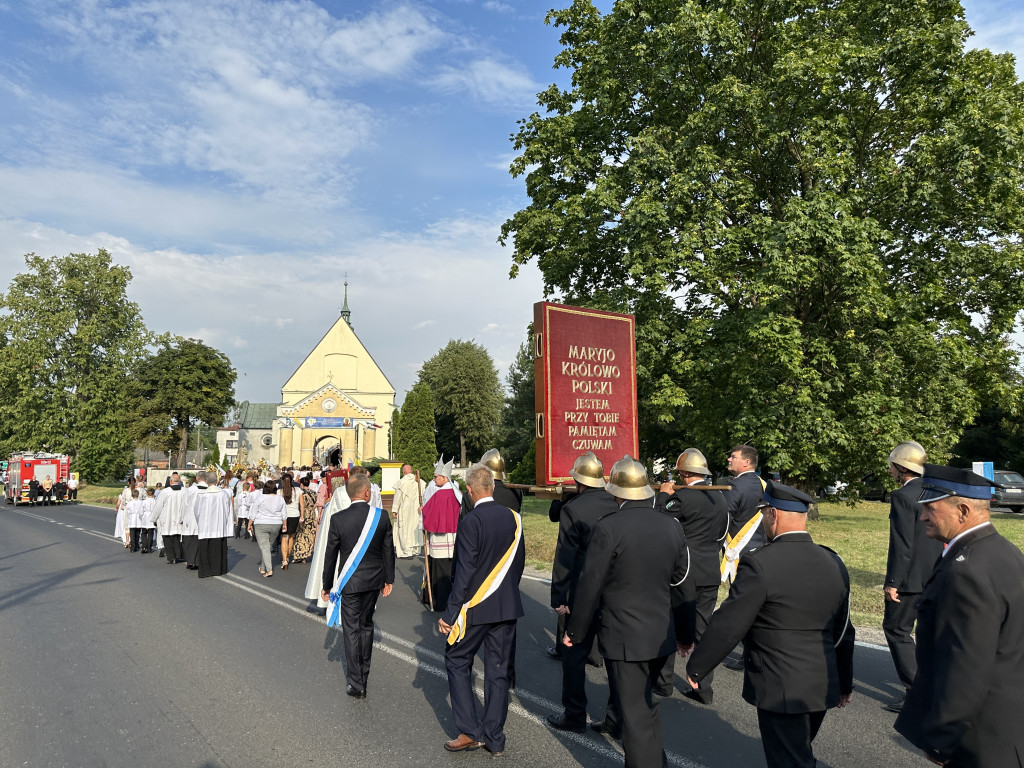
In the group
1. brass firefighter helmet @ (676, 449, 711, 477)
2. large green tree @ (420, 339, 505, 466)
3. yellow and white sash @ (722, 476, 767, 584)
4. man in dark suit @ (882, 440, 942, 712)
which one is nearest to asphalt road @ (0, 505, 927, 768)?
man in dark suit @ (882, 440, 942, 712)

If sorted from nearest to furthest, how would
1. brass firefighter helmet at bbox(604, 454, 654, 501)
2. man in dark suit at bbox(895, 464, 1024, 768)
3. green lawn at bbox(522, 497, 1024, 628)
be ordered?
man in dark suit at bbox(895, 464, 1024, 768), brass firefighter helmet at bbox(604, 454, 654, 501), green lawn at bbox(522, 497, 1024, 628)

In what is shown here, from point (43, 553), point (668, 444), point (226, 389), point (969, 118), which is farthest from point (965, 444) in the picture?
point (226, 389)

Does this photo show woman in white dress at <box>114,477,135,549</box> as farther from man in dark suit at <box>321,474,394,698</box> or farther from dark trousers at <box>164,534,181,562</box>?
man in dark suit at <box>321,474,394,698</box>

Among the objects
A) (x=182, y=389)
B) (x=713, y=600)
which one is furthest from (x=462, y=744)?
(x=182, y=389)

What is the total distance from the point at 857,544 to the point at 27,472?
139 ft

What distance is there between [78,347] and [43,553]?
42.1 meters

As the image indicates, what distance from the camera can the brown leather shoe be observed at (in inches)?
189

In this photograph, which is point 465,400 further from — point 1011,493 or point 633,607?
point 633,607

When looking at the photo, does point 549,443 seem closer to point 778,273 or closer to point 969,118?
point 778,273

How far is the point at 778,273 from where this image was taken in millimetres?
15234

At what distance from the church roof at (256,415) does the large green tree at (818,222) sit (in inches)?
3304

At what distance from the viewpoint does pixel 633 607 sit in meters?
4.19

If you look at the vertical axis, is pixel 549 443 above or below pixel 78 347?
below

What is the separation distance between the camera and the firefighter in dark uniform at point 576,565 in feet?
17.3
